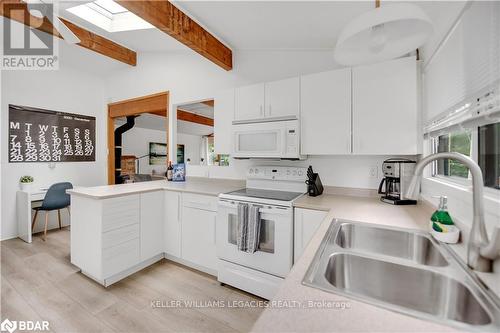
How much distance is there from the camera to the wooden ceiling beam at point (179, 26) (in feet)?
5.65

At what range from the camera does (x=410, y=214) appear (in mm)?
1438

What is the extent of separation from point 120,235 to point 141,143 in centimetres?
516

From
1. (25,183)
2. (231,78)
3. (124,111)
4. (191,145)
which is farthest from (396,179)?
(191,145)

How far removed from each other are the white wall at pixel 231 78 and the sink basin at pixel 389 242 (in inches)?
41.0

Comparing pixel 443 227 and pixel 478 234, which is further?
pixel 443 227

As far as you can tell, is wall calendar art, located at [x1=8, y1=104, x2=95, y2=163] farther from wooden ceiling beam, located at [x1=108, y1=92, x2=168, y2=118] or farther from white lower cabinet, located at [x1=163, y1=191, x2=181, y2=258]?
white lower cabinet, located at [x1=163, y1=191, x2=181, y2=258]

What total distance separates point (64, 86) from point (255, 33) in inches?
137

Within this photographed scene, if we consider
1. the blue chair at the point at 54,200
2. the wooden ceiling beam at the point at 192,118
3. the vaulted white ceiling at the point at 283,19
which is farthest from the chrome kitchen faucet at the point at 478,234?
the wooden ceiling beam at the point at 192,118

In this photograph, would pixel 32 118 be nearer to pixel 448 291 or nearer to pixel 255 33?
pixel 255 33

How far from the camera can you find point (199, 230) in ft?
7.54

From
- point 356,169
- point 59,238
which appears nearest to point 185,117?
point 59,238

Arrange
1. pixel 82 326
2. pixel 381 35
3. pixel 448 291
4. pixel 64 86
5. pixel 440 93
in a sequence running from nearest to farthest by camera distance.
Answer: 1. pixel 448 291
2. pixel 381 35
3. pixel 440 93
4. pixel 82 326
5. pixel 64 86

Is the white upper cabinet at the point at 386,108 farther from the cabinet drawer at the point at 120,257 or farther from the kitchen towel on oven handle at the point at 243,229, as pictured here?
the cabinet drawer at the point at 120,257

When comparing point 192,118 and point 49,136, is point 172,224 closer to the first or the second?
point 49,136
